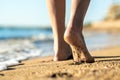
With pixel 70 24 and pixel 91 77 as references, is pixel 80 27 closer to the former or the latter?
pixel 70 24

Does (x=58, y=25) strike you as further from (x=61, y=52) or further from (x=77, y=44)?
(x=77, y=44)

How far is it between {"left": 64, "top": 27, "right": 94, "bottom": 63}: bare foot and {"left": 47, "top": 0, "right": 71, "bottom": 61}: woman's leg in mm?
468

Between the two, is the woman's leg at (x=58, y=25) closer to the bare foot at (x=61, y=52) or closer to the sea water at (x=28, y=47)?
the bare foot at (x=61, y=52)

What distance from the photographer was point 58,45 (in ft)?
11.8

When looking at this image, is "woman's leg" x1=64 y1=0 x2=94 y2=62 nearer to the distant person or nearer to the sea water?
the distant person

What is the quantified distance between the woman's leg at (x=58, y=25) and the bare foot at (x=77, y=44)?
0.47 meters

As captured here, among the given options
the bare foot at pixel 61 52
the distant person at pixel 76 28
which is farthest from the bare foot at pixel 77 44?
the bare foot at pixel 61 52

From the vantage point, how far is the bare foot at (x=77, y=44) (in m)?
2.98

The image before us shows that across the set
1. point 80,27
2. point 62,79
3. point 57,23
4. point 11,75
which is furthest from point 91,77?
point 57,23

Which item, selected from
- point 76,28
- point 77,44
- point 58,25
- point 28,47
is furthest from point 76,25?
point 28,47

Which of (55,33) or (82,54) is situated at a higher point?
(55,33)

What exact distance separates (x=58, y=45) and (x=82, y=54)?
0.56 metres

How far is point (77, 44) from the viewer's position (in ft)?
9.90

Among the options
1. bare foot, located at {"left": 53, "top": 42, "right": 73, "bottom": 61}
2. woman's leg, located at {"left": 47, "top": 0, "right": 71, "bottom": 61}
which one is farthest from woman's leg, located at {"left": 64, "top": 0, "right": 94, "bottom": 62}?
bare foot, located at {"left": 53, "top": 42, "right": 73, "bottom": 61}
